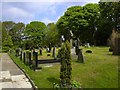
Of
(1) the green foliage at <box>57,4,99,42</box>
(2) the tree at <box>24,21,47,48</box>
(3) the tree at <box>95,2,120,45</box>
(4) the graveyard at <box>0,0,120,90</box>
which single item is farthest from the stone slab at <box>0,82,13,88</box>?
(2) the tree at <box>24,21,47,48</box>

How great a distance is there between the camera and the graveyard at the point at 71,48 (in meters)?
12.1

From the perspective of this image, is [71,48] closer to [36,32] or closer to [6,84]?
[6,84]

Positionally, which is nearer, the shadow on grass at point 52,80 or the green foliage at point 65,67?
the green foliage at point 65,67

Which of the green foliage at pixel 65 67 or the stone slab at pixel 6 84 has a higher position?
the green foliage at pixel 65 67

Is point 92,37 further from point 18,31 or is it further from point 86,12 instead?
point 18,31

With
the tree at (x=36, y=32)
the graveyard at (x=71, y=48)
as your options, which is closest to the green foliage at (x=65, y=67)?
the graveyard at (x=71, y=48)

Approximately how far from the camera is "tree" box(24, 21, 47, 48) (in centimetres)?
7675

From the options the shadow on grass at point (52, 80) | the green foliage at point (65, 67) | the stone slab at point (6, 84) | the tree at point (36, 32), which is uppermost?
the tree at point (36, 32)

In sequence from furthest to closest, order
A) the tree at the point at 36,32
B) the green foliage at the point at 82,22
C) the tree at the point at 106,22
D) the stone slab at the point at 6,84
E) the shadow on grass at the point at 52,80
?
the tree at the point at 36,32 → the green foliage at the point at 82,22 → the tree at the point at 106,22 → the stone slab at the point at 6,84 → the shadow on grass at the point at 52,80

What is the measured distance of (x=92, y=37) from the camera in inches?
2208

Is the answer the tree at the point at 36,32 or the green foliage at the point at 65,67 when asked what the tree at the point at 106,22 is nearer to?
the tree at the point at 36,32

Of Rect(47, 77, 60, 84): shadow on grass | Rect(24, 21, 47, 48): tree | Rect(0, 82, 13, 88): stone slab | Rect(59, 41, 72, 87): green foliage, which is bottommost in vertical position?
Rect(0, 82, 13, 88): stone slab

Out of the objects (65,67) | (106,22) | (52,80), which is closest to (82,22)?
(106,22)

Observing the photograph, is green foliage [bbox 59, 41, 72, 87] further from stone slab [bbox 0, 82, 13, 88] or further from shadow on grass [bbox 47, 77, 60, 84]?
stone slab [bbox 0, 82, 13, 88]
